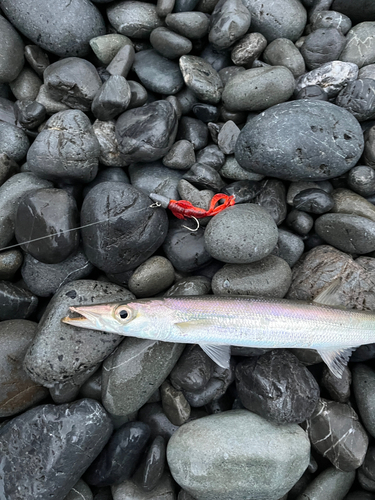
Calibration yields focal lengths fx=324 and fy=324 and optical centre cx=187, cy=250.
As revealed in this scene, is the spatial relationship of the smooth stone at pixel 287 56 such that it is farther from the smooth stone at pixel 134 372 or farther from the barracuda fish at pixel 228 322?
the smooth stone at pixel 134 372

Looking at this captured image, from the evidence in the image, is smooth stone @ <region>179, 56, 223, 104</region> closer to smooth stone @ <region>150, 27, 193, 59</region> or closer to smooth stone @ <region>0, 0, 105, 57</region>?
smooth stone @ <region>150, 27, 193, 59</region>

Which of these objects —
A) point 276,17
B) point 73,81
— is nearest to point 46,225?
point 73,81

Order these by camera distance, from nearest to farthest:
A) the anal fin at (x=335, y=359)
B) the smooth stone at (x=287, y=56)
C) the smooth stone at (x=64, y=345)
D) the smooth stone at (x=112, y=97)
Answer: the smooth stone at (x=64, y=345), the anal fin at (x=335, y=359), the smooth stone at (x=112, y=97), the smooth stone at (x=287, y=56)

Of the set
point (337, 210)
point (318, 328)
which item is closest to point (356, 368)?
point (318, 328)

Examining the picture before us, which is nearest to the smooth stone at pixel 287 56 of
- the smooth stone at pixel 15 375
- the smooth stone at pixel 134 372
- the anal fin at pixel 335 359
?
the anal fin at pixel 335 359

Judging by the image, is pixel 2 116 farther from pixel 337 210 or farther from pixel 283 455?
pixel 283 455

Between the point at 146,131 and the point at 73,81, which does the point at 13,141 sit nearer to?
the point at 73,81

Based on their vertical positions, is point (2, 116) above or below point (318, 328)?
above
